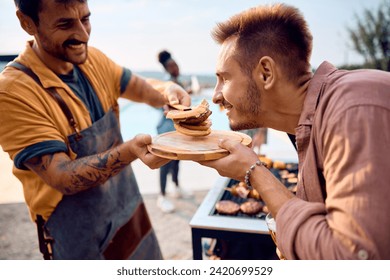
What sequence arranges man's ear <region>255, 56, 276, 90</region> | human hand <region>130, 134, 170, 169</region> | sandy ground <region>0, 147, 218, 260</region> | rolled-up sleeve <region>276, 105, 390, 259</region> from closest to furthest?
rolled-up sleeve <region>276, 105, 390, 259</region> < man's ear <region>255, 56, 276, 90</region> < human hand <region>130, 134, 170, 169</region> < sandy ground <region>0, 147, 218, 260</region>

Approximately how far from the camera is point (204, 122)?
68.9 inches

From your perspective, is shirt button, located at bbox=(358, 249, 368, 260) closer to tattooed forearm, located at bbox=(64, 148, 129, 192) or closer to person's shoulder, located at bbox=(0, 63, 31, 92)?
tattooed forearm, located at bbox=(64, 148, 129, 192)

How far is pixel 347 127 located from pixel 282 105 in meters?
0.47

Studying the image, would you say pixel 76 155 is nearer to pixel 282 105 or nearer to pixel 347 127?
pixel 282 105

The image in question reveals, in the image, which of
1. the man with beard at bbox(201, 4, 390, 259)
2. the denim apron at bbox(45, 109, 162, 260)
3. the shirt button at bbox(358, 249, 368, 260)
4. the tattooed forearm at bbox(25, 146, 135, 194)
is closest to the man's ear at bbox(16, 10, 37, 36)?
the denim apron at bbox(45, 109, 162, 260)

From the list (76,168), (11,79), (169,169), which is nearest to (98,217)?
(76,168)

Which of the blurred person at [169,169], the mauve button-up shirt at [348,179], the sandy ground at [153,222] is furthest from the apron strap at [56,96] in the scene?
the blurred person at [169,169]

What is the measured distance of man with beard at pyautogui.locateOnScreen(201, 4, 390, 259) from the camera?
2.83 ft

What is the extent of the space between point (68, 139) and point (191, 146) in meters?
0.76

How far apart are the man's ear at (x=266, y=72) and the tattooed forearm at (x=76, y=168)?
2.84 feet

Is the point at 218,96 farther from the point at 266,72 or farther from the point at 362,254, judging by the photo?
the point at 362,254

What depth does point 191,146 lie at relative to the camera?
5.20ft

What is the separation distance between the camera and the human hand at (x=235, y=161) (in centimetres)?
132

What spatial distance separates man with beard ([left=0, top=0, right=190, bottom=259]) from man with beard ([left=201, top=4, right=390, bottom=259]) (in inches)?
22.3
